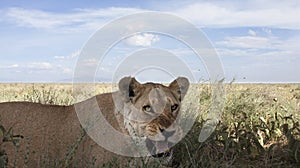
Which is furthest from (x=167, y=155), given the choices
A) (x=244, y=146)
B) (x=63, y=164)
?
(x=244, y=146)

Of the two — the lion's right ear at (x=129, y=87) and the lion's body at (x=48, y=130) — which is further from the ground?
the lion's right ear at (x=129, y=87)

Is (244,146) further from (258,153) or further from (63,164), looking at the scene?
(63,164)

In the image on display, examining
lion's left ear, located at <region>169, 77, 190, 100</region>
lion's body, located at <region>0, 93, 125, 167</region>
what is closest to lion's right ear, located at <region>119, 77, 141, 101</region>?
lion's body, located at <region>0, 93, 125, 167</region>

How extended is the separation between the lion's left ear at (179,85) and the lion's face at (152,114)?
0.66 feet

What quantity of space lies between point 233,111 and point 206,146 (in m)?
2.98

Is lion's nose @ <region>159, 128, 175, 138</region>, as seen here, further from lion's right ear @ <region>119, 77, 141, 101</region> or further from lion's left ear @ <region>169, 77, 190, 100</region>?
lion's left ear @ <region>169, 77, 190, 100</region>

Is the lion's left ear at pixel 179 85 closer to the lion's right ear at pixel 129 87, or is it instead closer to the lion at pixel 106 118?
the lion at pixel 106 118

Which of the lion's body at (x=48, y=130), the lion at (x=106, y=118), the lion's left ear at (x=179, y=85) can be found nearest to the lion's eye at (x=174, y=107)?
the lion at (x=106, y=118)

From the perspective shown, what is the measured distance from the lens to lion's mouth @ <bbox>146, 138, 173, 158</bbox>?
5121 mm

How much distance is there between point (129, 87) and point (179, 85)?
76 centimetres

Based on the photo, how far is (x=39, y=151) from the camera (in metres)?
5.54

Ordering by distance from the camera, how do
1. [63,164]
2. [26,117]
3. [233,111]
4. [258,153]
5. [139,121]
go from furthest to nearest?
1. [233,111]
2. [258,153]
3. [26,117]
4. [139,121]
5. [63,164]

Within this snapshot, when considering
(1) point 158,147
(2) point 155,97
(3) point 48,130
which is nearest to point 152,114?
(2) point 155,97

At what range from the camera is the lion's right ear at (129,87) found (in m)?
5.33
